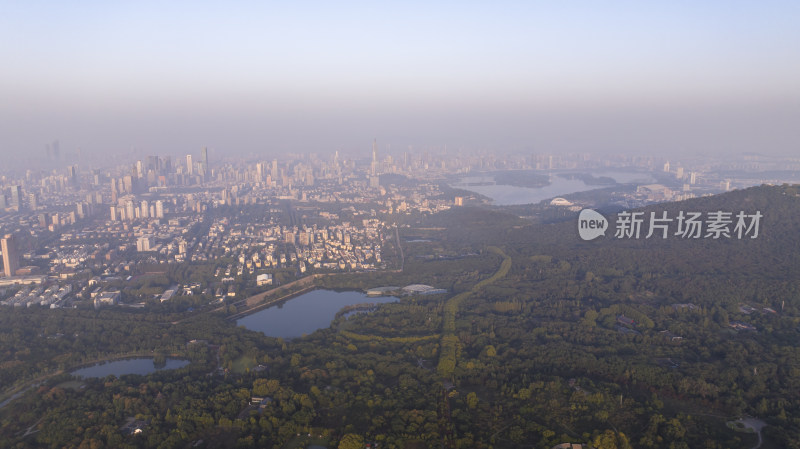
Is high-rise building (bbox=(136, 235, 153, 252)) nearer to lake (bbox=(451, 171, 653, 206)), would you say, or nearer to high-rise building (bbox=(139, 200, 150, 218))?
high-rise building (bbox=(139, 200, 150, 218))

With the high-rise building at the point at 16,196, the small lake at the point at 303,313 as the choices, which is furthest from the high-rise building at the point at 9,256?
the high-rise building at the point at 16,196

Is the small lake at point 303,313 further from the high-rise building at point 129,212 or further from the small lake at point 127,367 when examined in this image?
the high-rise building at point 129,212

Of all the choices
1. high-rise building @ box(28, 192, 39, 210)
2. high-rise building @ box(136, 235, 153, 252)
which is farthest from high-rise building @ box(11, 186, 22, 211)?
high-rise building @ box(136, 235, 153, 252)

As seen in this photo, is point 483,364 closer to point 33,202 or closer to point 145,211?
point 145,211

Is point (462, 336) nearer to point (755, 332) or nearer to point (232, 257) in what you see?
point (755, 332)

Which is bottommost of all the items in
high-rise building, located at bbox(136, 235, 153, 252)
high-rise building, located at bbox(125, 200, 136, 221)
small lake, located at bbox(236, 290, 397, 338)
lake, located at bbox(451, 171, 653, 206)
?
small lake, located at bbox(236, 290, 397, 338)

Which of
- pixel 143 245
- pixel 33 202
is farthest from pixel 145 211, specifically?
pixel 143 245
